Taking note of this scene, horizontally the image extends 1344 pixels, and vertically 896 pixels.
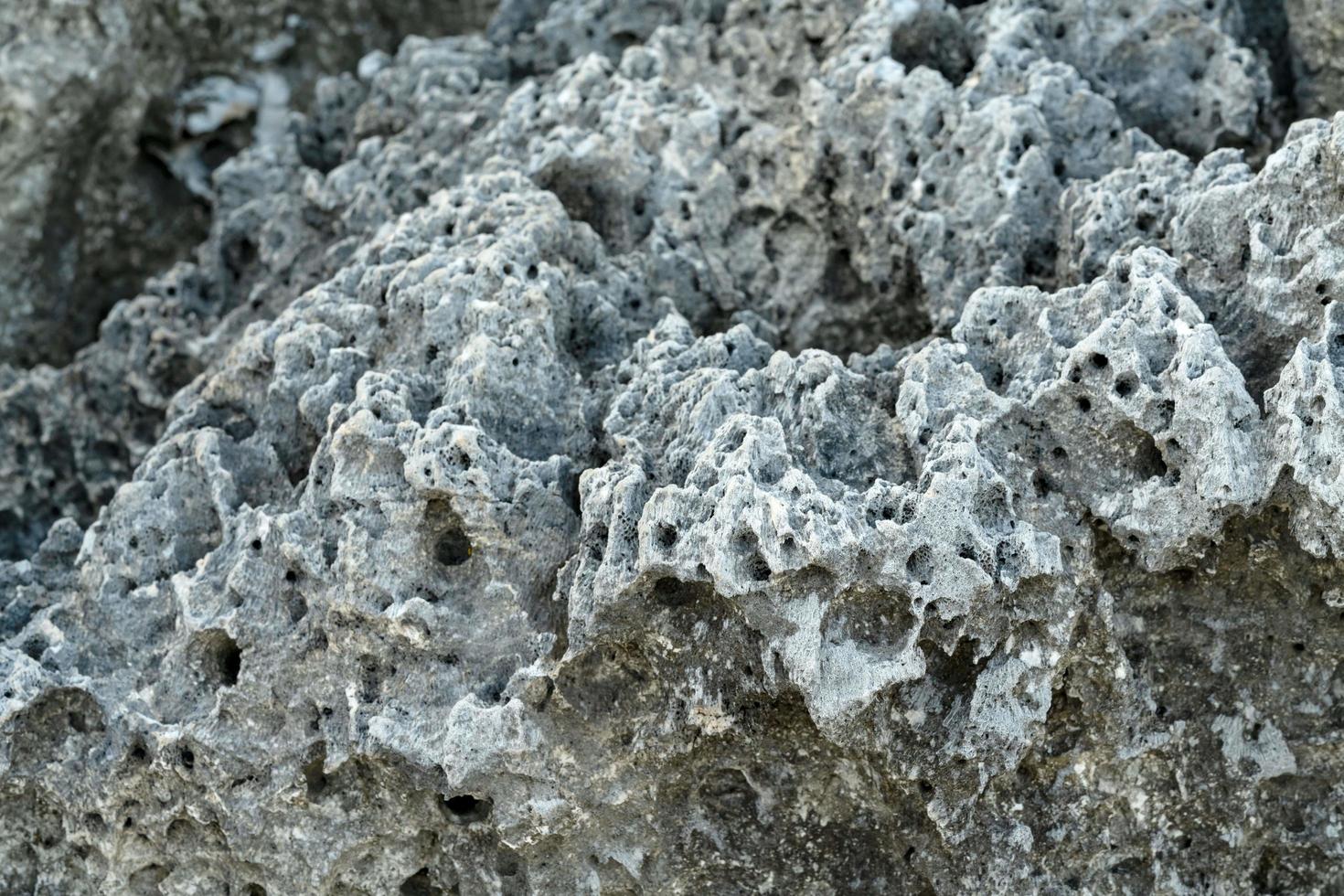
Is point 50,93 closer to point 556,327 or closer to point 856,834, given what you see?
point 556,327

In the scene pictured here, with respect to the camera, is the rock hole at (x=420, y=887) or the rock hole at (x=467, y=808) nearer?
the rock hole at (x=467, y=808)

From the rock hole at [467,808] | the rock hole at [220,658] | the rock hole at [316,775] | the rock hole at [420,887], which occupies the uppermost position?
the rock hole at [220,658]

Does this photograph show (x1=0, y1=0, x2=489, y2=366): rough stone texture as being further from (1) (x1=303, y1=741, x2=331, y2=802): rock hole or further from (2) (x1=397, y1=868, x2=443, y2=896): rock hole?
(2) (x1=397, y1=868, x2=443, y2=896): rock hole

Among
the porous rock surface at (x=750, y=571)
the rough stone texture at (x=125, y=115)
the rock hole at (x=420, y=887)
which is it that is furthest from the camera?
the rough stone texture at (x=125, y=115)

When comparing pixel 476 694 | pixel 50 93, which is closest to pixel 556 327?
pixel 476 694

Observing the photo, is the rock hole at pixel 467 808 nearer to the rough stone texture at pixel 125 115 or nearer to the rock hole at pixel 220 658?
the rock hole at pixel 220 658

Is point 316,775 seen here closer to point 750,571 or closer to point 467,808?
point 467,808

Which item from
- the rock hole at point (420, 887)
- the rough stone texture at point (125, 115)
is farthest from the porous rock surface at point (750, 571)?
the rough stone texture at point (125, 115)

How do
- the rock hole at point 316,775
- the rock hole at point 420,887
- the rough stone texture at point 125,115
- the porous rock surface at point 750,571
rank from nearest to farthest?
the porous rock surface at point 750,571
the rock hole at point 316,775
the rock hole at point 420,887
the rough stone texture at point 125,115

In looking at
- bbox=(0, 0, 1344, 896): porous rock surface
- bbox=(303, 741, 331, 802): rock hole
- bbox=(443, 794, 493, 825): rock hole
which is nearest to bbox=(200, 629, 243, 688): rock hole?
bbox=(0, 0, 1344, 896): porous rock surface
